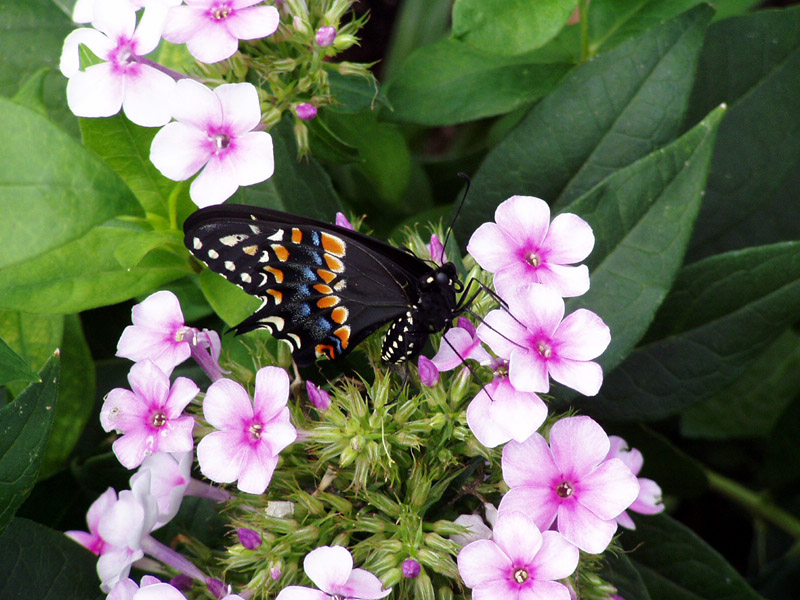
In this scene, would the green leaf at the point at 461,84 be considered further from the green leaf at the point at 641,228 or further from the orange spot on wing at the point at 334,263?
the orange spot on wing at the point at 334,263

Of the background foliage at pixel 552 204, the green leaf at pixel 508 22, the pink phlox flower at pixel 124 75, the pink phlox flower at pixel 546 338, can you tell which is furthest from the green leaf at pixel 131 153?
the pink phlox flower at pixel 546 338

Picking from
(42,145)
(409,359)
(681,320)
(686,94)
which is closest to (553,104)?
(686,94)

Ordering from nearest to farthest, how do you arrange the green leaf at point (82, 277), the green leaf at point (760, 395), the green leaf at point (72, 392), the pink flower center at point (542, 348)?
the pink flower center at point (542, 348) < the green leaf at point (82, 277) < the green leaf at point (72, 392) < the green leaf at point (760, 395)

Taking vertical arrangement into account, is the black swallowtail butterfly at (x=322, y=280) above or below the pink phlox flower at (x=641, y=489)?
above

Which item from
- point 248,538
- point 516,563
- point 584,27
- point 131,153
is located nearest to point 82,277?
point 131,153

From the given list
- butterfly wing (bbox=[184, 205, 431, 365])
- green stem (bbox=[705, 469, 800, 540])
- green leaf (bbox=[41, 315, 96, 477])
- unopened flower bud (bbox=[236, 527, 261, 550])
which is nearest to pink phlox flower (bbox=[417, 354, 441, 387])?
butterfly wing (bbox=[184, 205, 431, 365])

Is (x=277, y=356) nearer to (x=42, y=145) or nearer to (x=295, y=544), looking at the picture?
(x=295, y=544)
